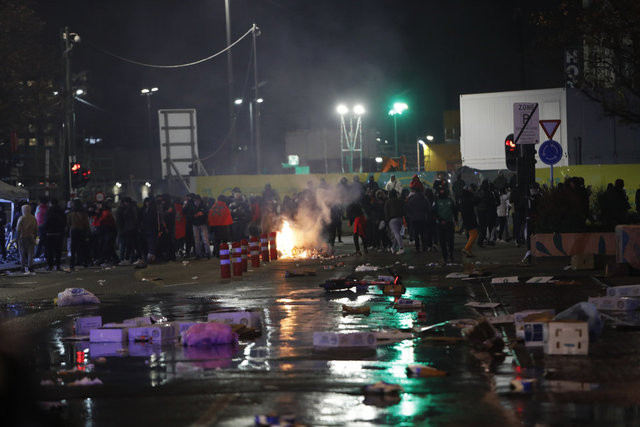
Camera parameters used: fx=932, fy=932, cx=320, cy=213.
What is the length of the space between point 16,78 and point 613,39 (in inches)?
1126

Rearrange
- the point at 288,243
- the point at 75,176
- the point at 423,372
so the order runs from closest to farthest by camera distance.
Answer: the point at 423,372 < the point at 288,243 < the point at 75,176

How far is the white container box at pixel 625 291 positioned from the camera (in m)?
12.4

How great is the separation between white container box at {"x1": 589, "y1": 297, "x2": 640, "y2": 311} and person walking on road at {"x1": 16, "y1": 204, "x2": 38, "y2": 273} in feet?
53.5

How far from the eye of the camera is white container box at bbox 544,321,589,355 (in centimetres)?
880

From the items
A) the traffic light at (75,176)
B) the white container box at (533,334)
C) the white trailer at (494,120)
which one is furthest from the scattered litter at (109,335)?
the white trailer at (494,120)

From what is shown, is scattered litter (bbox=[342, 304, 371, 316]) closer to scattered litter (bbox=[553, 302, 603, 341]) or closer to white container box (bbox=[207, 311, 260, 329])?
white container box (bbox=[207, 311, 260, 329])

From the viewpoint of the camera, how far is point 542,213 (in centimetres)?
1917

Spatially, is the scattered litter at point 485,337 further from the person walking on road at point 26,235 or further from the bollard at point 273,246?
the person walking on road at point 26,235

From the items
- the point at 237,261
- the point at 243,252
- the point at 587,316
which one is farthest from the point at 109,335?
the point at 243,252

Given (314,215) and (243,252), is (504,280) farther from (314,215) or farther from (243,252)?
(314,215)

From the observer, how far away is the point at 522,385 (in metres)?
7.23

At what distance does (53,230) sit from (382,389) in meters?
19.1

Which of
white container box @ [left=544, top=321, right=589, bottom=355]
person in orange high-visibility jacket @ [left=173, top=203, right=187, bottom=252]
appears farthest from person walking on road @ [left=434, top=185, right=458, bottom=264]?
white container box @ [left=544, top=321, right=589, bottom=355]

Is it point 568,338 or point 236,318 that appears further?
point 236,318
